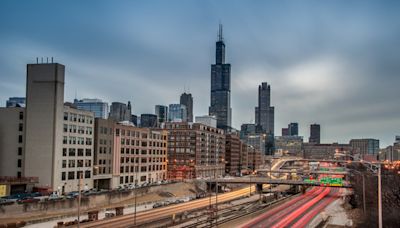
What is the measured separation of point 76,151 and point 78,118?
8622 millimetres

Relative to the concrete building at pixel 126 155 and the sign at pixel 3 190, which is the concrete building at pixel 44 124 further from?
the concrete building at pixel 126 155

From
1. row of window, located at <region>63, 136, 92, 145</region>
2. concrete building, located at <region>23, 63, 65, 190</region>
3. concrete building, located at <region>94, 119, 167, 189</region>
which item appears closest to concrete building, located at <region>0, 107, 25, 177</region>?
concrete building, located at <region>23, 63, 65, 190</region>

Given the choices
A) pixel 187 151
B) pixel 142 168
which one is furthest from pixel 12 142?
pixel 187 151

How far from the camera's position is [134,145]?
135750mm

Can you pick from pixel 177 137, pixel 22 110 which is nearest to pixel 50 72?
pixel 22 110

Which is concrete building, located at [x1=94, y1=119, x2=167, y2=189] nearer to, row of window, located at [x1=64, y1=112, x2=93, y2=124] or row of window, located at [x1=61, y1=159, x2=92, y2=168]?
row of window, located at [x1=61, y1=159, x2=92, y2=168]

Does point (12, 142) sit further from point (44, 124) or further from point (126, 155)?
point (126, 155)

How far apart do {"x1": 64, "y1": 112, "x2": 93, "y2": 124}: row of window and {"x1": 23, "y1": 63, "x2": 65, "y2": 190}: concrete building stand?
3319 mm

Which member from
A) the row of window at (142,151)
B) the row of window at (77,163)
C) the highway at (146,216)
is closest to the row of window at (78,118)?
the row of window at (77,163)

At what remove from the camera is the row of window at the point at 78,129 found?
10251cm

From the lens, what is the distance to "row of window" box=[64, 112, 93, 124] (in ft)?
338

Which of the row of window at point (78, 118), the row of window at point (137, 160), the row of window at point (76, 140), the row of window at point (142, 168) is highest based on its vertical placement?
the row of window at point (78, 118)

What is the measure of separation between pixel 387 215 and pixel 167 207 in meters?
52.8

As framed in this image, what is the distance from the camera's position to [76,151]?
10556 centimetres
